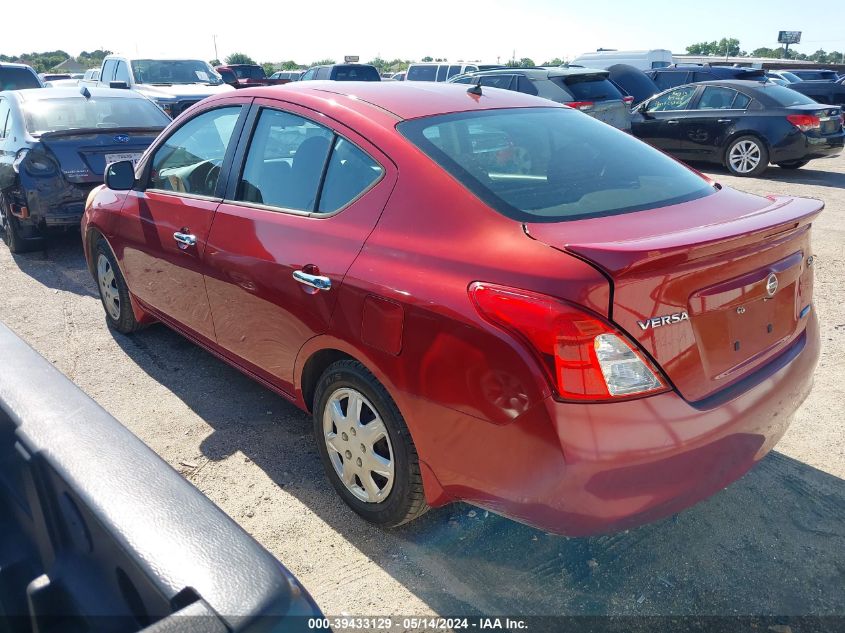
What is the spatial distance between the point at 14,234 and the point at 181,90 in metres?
7.02

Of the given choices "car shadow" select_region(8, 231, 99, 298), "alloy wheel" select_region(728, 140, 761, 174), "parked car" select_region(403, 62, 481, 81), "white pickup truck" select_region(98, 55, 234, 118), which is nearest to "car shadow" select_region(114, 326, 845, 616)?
"car shadow" select_region(8, 231, 99, 298)

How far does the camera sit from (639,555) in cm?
266

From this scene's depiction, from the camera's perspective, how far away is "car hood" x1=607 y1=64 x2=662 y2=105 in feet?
52.7

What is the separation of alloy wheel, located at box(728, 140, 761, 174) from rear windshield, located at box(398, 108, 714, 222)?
353 inches

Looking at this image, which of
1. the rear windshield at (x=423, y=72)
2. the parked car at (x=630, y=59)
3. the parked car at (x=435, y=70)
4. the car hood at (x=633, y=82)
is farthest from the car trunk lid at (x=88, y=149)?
the parked car at (x=630, y=59)

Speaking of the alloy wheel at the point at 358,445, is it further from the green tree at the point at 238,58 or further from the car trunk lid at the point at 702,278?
the green tree at the point at 238,58

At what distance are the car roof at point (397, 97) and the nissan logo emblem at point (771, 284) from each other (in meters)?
1.37

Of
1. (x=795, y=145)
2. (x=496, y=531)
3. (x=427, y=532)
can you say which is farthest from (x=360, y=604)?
(x=795, y=145)

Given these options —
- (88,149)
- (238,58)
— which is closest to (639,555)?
(88,149)

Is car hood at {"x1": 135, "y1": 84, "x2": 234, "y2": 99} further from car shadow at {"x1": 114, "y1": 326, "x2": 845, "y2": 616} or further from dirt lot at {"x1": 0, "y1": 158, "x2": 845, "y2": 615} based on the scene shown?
car shadow at {"x1": 114, "y1": 326, "x2": 845, "y2": 616}

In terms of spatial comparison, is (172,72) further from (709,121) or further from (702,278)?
(702,278)

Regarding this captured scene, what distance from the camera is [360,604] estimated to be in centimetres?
245

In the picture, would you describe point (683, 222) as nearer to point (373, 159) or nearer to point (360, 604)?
point (373, 159)

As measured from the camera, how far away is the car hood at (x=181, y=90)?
12641 millimetres
